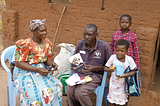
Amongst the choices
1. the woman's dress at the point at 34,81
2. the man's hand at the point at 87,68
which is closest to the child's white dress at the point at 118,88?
the man's hand at the point at 87,68

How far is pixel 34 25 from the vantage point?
280cm

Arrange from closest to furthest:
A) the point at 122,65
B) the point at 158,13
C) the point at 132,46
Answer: the point at 122,65 → the point at 132,46 → the point at 158,13

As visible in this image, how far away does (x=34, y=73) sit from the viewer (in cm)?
286

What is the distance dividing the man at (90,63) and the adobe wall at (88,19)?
1205mm

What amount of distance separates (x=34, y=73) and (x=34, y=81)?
0.14 m

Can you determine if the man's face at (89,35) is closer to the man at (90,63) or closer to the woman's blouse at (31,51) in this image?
the man at (90,63)

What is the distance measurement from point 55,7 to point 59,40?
2.72 feet

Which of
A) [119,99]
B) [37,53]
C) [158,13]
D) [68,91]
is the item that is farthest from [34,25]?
[158,13]

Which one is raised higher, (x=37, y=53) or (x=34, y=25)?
(x=34, y=25)

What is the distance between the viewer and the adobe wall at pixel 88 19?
12.4 feet

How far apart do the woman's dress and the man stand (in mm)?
253

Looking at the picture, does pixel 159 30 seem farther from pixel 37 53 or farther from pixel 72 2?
pixel 37 53

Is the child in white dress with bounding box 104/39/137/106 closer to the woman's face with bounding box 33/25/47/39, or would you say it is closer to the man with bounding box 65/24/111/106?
the man with bounding box 65/24/111/106

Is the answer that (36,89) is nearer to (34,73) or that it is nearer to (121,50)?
(34,73)
